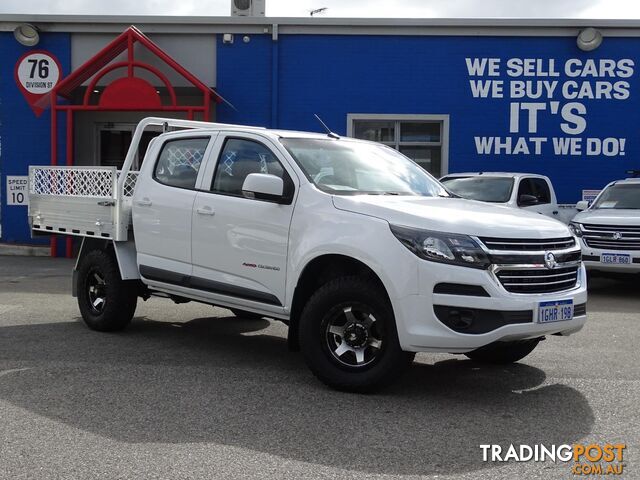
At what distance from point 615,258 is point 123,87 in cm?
934

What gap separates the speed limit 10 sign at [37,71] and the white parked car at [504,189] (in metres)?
8.87

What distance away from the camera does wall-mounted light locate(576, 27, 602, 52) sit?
14789 mm

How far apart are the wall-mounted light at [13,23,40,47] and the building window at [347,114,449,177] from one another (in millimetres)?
6826

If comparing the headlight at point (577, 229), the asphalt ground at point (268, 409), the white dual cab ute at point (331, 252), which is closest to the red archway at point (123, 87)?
the white dual cab ute at point (331, 252)

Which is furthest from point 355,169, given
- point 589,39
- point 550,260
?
point 589,39

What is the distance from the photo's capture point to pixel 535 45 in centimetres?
1509

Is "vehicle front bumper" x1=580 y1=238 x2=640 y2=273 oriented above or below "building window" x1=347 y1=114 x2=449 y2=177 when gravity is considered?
below

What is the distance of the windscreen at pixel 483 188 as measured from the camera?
1147 cm

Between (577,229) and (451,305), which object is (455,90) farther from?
(451,305)

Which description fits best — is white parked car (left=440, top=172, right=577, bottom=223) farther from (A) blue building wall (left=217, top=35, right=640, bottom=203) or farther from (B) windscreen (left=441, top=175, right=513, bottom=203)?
(A) blue building wall (left=217, top=35, right=640, bottom=203)

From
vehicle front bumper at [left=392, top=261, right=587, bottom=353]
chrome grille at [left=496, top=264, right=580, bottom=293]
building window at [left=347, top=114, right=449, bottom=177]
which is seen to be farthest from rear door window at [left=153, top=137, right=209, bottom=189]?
building window at [left=347, top=114, right=449, bottom=177]

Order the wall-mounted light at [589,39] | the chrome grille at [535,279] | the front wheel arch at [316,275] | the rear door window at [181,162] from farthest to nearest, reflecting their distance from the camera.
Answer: the wall-mounted light at [589,39]
the rear door window at [181,162]
the front wheel arch at [316,275]
the chrome grille at [535,279]

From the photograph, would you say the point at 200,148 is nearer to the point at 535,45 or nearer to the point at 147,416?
the point at 147,416

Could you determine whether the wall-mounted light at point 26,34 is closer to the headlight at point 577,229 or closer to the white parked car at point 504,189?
the white parked car at point 504,189
